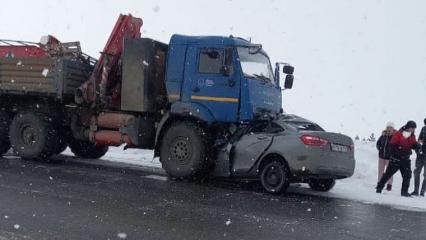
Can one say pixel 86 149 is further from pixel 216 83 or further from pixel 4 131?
pixel 216 83

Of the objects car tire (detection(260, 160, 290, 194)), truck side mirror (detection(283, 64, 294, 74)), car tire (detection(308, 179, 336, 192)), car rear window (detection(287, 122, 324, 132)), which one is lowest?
car tire (detection(308, 179, 336, 192))

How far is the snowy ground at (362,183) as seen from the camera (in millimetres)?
9734

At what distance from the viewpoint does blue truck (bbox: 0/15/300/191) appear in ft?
34.9

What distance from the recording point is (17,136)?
1299cm

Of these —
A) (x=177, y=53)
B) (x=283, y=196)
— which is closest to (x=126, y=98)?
(x=177, y=53)

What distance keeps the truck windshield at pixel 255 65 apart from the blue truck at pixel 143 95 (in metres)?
0.02

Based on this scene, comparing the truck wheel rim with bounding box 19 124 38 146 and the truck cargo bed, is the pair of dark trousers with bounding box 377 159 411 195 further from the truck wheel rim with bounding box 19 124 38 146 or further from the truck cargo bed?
the truck wheel rim with bounding box 19 124 38 146

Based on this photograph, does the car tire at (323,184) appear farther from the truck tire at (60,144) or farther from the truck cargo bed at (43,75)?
the truck tire at (60,144)

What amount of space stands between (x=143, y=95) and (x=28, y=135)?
353cm

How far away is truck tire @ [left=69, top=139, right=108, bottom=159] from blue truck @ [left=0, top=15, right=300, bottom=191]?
850 mm

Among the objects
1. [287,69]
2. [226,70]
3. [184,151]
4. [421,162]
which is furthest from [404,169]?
[184,151]

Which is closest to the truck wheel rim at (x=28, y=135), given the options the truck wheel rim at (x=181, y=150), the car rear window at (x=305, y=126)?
the truck wheel rim at (x=181, y=150)

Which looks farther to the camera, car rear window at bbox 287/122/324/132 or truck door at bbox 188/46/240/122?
truck door at bbox 188/46/240/122

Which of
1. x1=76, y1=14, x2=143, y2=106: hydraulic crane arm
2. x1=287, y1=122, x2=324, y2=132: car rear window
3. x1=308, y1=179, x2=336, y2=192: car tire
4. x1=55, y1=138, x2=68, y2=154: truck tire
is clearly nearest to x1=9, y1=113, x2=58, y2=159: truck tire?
x1=55, y1=138, x2=68, y2=154: truck tire
